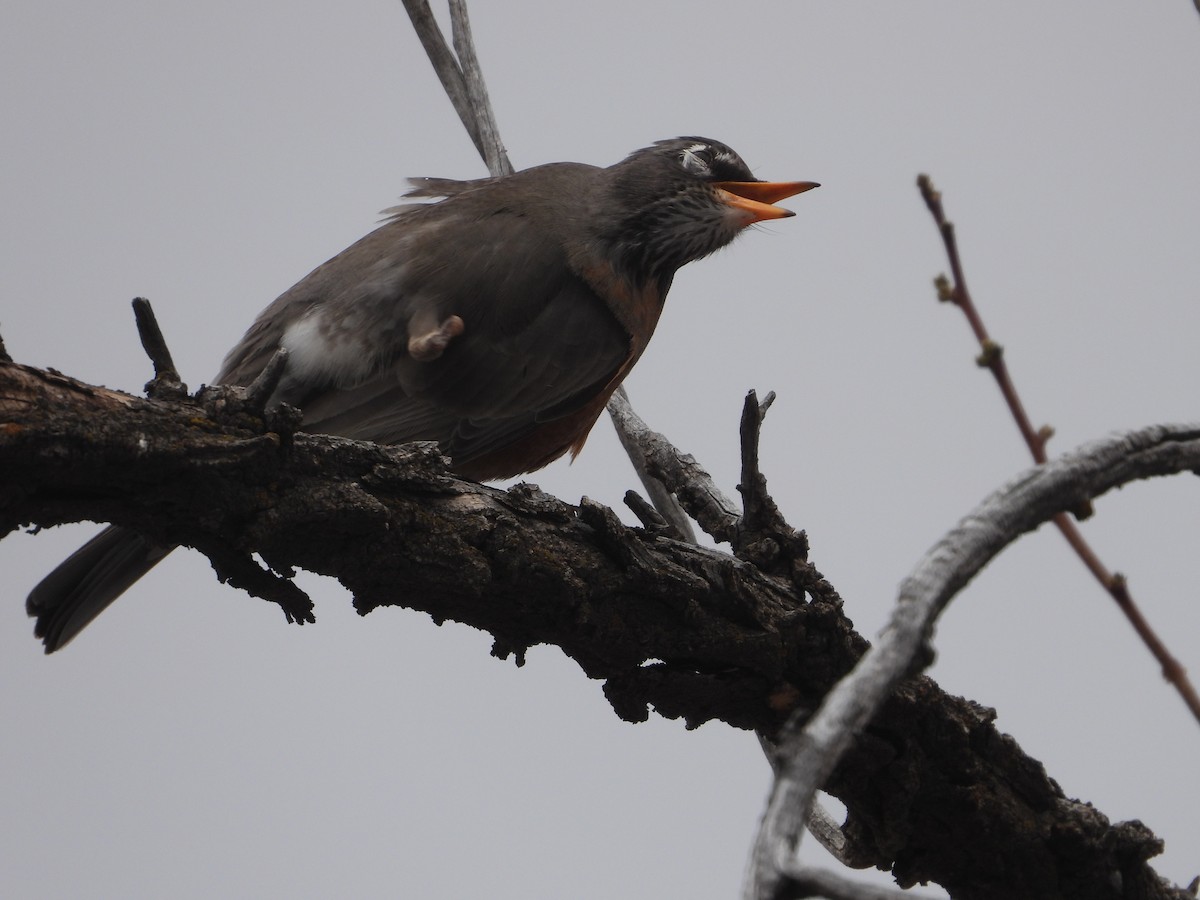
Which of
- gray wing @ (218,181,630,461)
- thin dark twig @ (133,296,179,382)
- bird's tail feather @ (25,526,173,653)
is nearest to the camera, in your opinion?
thin dark twig @ (133,296,179,382)

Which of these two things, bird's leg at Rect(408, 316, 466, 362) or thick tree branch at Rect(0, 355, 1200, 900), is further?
→ bird's leg at Rect(408, 316, 466, 362)

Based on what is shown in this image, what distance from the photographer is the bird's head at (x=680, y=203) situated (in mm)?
4719

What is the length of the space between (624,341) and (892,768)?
2.00 meters

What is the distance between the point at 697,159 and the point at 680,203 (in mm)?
231

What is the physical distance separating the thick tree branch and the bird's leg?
4.57ft

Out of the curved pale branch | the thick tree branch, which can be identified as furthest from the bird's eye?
the curved pale branch

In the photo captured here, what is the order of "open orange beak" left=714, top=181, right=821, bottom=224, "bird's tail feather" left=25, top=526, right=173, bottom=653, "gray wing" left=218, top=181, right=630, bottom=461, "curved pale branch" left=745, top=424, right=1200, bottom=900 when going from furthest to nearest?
"open orange beak" left=714, top=181, right=821, bottom=224, "gray wing" left=218, top=181, right=630, bottom=461, "bird's tail feather" left=25, top=526, right=173, bottom=653, "curved pale branch" left=745, top=424, right=1200, bottom=900

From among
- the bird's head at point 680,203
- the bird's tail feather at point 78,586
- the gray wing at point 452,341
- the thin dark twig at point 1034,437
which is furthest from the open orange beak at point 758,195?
the thin dark twig at point 1034,437

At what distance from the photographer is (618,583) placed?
2768mm

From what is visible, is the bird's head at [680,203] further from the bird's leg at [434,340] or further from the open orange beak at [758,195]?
the bird's leg at [434,340]

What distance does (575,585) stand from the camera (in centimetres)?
271

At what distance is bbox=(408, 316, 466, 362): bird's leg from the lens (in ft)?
13.4

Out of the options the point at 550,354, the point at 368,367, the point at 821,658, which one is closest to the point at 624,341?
the point at 550,354

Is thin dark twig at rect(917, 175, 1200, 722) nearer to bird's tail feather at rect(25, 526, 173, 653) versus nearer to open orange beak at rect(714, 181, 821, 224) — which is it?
bird's tail feather at rect(25, 526, 173, 653)
